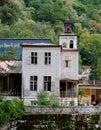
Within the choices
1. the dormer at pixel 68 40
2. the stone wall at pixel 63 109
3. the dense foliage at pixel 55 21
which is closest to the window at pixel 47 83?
the stone wall at pixel 63 109

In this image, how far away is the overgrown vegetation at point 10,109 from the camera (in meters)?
36.5

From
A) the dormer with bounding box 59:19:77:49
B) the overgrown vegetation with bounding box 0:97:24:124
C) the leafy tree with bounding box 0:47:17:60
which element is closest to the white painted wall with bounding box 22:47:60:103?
the leafy tree with bounding box 0:47:17:60

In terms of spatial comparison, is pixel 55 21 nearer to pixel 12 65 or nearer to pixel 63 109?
pixel 12 65

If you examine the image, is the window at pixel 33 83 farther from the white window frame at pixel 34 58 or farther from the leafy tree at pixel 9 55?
the leafy tree at pixel 9 55

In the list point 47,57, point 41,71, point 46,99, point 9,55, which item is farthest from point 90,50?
point 46,99

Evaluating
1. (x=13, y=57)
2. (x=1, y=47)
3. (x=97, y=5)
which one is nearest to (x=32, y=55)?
(x=13, y=57)

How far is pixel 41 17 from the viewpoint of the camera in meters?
110

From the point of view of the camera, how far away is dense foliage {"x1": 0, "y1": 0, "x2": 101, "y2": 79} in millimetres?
85125

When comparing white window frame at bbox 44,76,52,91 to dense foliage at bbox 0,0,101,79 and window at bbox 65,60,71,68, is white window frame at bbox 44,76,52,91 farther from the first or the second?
dense foliage at bbox 0,0,101,79

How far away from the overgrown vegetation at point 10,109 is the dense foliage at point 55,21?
93.3 ft

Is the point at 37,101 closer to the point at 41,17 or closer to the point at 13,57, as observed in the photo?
the point at 13,57

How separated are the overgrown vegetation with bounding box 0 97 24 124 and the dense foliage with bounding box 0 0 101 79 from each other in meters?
28.4

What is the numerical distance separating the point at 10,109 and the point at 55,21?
72.2 meters

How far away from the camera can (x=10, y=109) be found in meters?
36.9
